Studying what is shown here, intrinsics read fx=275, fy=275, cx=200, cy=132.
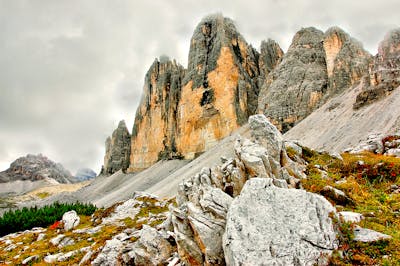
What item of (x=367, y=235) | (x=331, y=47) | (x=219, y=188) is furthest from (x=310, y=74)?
(x=367, y=235)

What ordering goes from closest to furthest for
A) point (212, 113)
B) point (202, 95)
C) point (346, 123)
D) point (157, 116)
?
point (346, 123) < point (212, 113) < point (202, 95) < point (157, 116)

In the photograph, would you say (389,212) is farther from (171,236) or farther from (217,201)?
(171,236)

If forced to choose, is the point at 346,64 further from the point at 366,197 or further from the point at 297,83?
the point at 366,197

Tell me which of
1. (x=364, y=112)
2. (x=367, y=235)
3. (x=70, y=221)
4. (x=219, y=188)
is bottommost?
(x=70, y=221)

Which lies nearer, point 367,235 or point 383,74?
point 367,235

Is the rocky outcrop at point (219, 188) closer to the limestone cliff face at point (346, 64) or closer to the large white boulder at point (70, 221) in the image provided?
the large white boulder at point (70, 221)

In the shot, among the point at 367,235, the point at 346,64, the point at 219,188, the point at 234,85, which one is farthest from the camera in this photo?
the point at 234,85

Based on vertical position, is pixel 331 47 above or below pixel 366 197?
above

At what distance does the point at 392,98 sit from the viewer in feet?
182

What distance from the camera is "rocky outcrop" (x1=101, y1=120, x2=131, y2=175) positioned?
17816cm

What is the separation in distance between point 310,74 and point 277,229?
318 feet

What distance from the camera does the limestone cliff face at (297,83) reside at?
90.5m

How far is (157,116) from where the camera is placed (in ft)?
490

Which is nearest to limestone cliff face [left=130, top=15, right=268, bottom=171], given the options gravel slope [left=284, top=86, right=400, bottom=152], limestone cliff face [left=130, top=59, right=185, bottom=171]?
limestone cliff face [left=130, top=59, right=185, bottom=171]
